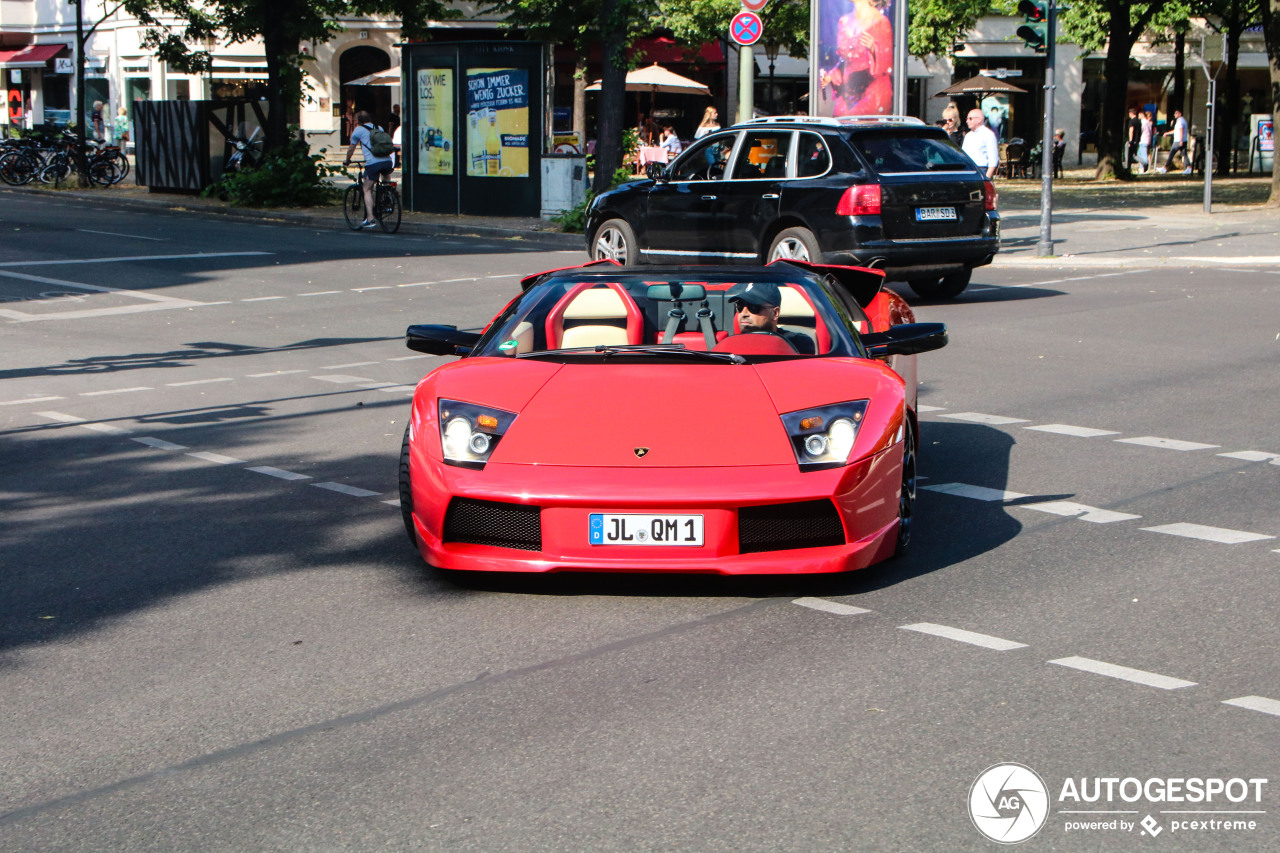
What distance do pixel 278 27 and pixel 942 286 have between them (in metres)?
18.1

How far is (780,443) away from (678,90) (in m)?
37.7

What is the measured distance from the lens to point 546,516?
550 cm

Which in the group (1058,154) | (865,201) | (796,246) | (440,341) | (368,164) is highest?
(1058,154)

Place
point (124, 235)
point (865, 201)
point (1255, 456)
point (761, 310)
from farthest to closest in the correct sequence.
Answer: point (124, 235) → point (865, 201) → point (1255, 456) → point (761, 310)

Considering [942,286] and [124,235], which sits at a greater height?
[124,235]

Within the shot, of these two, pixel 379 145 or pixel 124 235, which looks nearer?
pixel 124 235

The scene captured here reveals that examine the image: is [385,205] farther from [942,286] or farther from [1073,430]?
[1073,430]

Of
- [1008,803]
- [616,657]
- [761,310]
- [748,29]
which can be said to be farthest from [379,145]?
[1008,803]

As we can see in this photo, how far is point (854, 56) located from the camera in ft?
76.6

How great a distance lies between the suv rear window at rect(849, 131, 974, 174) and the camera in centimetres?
1602

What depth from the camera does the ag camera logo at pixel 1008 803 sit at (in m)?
3.62

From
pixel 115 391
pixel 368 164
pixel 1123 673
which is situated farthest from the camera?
pixel 368 164

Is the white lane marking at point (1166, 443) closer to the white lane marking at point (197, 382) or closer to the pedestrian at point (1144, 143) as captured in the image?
the white lane marking at point (197, 382)

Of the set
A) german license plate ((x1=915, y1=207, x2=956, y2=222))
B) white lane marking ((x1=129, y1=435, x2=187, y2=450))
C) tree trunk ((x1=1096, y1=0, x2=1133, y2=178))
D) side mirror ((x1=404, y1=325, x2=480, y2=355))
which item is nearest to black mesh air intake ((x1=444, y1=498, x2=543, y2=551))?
side mirror ((x1=404, y1=325, x2=480, y2=355))
